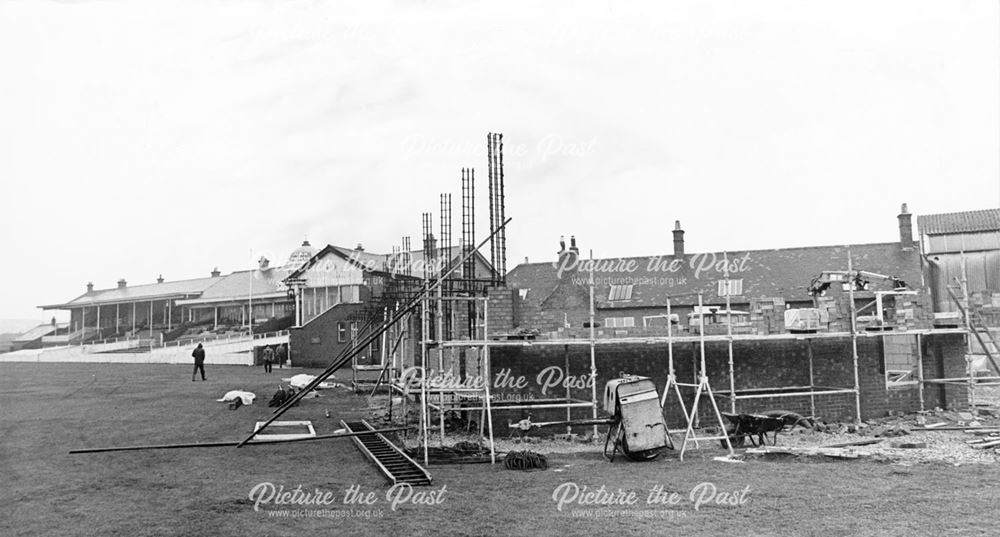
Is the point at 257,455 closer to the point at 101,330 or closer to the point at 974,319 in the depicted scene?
the point at 974,319

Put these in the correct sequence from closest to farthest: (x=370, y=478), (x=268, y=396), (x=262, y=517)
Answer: (x=262, y=517)
(x=370, y=478)
(x=268, y=396)

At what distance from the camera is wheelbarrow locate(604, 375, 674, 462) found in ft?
40.4

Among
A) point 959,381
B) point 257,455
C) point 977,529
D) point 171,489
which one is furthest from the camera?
point 959,381

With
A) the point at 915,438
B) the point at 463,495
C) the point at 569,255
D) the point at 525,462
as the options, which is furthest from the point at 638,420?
the point at 569,255

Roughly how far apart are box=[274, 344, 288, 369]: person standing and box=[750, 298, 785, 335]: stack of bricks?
100ft

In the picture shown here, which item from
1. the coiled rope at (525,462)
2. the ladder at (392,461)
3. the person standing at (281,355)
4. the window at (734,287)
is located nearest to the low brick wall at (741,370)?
the ladder at (392,461)

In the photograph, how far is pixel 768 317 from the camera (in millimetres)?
15484

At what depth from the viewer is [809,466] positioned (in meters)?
11.7

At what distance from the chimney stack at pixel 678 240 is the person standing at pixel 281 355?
23.9 meters

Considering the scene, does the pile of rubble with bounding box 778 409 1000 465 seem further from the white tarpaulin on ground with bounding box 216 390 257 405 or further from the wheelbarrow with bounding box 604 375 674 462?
the white tarpaulin on ground with bounding box 216 390 257 405

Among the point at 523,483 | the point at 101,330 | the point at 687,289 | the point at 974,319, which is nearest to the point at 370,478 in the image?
the point at 523,483

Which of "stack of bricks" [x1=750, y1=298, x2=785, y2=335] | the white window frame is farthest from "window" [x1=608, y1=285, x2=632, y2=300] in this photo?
"stack of bricks" [x1=750, y1=298, x2=785, y2=335]

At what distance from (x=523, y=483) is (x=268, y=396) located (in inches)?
614

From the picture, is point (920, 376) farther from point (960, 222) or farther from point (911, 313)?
point (960, 222)
